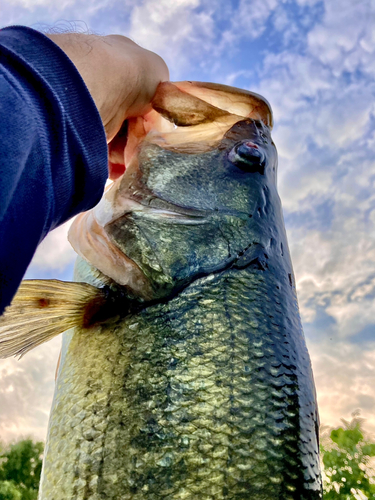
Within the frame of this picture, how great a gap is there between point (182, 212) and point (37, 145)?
1.25 m

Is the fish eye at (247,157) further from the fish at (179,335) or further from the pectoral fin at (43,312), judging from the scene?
the pectoral fin at (43,312)

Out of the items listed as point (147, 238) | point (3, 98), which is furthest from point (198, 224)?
point (3, 98)

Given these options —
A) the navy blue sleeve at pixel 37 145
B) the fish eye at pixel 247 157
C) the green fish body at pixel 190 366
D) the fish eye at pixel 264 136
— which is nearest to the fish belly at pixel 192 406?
the green fish body at pixel 190 366

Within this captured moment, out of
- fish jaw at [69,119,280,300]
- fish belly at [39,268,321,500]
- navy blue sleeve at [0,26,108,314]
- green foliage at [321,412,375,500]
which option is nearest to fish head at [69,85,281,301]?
fish jaw at [69,119,280,300]

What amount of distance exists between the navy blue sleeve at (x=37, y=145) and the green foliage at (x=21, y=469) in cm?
1765

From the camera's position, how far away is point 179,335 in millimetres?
1958

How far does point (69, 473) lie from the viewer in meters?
1.87

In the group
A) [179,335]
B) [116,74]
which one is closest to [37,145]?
[116,74]

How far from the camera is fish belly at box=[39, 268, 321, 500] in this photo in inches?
68.6

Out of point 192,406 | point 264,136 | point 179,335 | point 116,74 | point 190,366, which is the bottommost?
point 192,406

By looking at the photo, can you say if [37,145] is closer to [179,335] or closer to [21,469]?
[179,335]

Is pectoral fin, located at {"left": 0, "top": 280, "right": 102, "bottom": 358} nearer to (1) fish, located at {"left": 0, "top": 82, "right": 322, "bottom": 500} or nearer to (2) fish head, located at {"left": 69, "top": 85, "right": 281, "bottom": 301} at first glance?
(1) fish, located at {"left": 0, "top": 82, "right": 322, "bottom": 500}

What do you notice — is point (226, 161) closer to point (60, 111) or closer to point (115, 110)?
point (115, 110)

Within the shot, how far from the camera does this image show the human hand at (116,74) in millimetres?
1699
